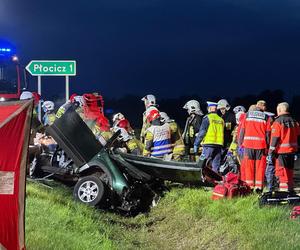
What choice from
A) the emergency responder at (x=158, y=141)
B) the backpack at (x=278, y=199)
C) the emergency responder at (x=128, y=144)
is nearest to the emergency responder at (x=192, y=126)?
the emergency responder at (x=128, y=144)

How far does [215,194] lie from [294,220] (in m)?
2.15

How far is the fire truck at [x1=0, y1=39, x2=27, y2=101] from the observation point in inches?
714

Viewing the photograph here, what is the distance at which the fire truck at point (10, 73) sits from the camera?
18.1 m

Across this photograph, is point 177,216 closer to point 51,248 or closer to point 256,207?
point 256,207

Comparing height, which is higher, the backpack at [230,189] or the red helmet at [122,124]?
the red helmet at [122,124]

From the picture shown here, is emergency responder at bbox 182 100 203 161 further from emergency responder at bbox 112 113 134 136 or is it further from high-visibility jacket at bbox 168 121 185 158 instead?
emergency responder at bbox 112 113 134 136

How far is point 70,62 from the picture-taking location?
16.1 metres

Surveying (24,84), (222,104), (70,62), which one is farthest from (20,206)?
(24,84)

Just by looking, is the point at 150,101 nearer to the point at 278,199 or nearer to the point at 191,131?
the point at 191,131

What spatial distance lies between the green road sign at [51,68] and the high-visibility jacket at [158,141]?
19.5 feet

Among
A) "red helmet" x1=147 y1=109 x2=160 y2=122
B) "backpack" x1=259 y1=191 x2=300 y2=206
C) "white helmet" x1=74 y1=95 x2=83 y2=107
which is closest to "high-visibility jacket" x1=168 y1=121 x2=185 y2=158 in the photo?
"red helmet" x1=147 y1=109 x2=160 y2=122

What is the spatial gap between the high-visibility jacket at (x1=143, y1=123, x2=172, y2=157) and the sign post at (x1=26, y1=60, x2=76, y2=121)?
5685mm

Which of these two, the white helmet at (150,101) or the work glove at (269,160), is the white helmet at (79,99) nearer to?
the white helmet at (150,101)

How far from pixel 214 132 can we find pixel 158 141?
45.5 inches
